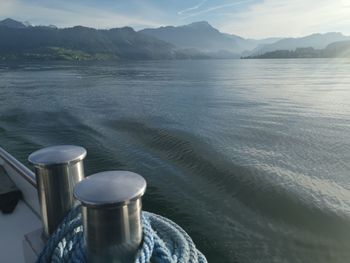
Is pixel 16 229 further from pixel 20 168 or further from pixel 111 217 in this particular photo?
pixel 111 217

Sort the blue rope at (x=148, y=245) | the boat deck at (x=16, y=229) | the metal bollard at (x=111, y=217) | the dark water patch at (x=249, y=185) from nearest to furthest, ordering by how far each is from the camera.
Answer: the metal bollard at (x=111, y=217) → the blue rope at (x=148, y=245) → the boat deck at (x=16, y=229) → the dark water patch at (x=249, y=185)

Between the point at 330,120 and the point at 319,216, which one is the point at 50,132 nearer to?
the point at 319,216

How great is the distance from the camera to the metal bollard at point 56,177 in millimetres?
1954

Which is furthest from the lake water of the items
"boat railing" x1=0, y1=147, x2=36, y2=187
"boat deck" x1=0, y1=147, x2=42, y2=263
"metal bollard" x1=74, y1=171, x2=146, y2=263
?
"metal bollard" x1=74, y1=171, x2=146, y2=263

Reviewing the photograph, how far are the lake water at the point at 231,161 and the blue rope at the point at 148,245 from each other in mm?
3943

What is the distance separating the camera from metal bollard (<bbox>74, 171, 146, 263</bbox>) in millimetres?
1392

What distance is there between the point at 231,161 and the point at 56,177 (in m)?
7.51

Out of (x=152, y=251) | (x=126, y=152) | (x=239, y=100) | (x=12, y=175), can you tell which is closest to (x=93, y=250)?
(x=152, y=251)

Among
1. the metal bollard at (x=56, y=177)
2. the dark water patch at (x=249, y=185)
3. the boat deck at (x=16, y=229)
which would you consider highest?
the metal bollard at (x=56, y=177)

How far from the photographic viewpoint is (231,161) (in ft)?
29.9

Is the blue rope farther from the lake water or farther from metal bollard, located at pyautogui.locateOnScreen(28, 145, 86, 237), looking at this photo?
the lake water

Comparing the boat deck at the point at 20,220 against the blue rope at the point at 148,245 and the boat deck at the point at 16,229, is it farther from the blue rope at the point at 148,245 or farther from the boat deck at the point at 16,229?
the blue rope at the point at 148,245

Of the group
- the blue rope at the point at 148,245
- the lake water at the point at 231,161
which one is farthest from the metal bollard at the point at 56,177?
the lake water at the point at 231,161

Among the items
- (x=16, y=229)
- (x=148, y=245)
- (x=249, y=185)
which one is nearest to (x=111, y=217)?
(x=148, y=245)
